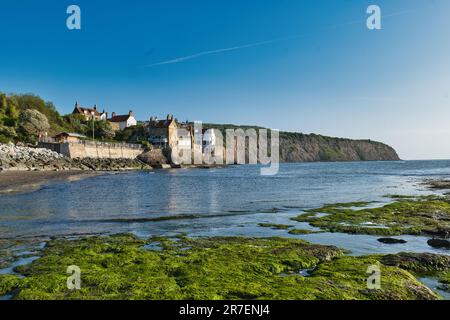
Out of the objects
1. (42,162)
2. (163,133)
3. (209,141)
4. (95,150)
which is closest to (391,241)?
(42,162)

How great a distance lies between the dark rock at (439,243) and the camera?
14.7 metres

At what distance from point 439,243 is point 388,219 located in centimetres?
648

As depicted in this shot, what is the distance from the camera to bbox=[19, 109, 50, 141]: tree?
298 ft

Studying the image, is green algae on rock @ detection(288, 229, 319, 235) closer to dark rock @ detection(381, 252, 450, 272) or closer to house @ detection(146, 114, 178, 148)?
dark rock @ detection(381, 252, 450, 272)

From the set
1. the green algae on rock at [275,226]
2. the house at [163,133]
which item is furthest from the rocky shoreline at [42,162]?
the green algae on rock at [275,226]

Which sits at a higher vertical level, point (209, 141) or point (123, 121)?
point (123, 121)

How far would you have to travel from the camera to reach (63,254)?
1315cm

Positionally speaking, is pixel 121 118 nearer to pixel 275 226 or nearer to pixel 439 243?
pixel 275 226

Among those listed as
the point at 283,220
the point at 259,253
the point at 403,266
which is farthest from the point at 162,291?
the point at 283,220

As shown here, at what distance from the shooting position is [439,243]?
15.0 m

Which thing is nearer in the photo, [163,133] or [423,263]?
[423,263]

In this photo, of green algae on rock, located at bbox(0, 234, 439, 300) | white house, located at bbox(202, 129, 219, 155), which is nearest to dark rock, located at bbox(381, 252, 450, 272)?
green algae on rock, located at bbox(0, 234, 439, 300)

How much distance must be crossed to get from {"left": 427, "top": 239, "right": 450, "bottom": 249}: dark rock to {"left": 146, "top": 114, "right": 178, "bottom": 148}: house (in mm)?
121563

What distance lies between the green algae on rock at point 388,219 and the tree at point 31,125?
8595 cm
